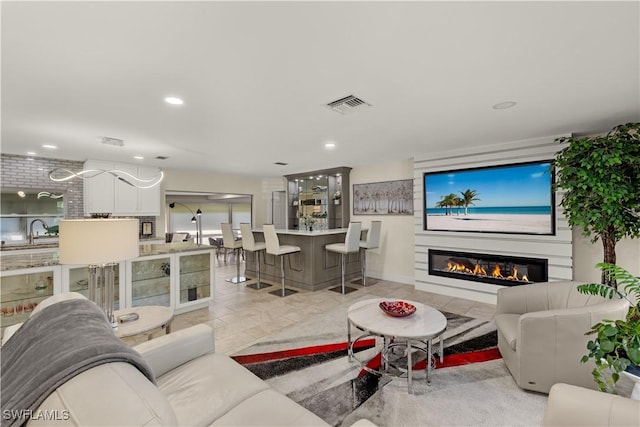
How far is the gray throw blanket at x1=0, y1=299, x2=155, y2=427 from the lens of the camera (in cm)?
83

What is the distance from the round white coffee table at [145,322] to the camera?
1.94 metres

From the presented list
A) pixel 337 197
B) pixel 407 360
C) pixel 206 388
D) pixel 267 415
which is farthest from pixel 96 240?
pixel 337 197

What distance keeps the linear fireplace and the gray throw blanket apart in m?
4.40

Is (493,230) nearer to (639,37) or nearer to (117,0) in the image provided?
(639,37)

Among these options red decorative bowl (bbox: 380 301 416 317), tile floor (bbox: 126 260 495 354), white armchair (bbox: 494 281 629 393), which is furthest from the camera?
tile floor (bbox: 126 260 495 354)

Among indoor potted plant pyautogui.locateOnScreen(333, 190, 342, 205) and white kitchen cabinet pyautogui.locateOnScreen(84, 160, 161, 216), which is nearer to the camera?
white kitchen cabinet pyautogui.locateOnScreen(84, 160, 161, 216)

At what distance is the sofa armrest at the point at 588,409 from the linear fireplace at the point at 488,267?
306cm

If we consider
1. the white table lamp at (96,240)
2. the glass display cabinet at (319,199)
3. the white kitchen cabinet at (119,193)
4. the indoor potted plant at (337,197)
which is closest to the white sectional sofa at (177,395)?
the white table lamp at (96,240)

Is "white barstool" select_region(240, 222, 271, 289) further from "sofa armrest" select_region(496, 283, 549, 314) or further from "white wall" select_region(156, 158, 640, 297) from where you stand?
"sofa armrest" select_region(496, 283, 549, 314)

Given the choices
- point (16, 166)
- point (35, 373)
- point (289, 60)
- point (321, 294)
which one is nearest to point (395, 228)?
point (321, 294)

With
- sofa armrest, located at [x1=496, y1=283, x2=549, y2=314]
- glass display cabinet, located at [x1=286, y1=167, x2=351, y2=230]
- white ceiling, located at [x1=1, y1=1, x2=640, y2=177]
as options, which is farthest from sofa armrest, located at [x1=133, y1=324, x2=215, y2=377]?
glass display cabinet, located at [x1=286, y1=167, x2=351, y2=230]

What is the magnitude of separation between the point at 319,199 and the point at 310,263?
82.1 inches

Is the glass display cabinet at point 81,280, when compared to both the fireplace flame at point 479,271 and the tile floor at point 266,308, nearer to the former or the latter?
the tile floor at point 266,308

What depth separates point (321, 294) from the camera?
15.4 ft
